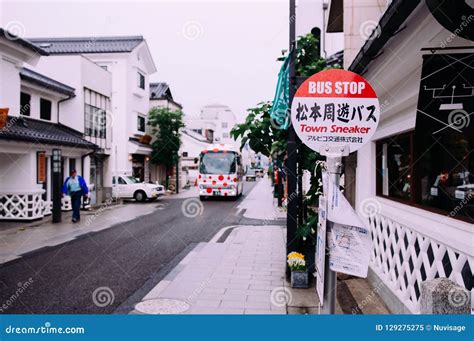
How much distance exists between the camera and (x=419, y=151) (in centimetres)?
455

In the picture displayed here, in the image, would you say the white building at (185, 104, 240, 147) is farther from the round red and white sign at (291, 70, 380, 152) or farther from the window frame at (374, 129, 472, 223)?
the round red and white sign at (291, 70, 380, 152)

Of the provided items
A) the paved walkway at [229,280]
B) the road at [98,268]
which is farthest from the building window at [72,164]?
the paved walkway at [229,280]

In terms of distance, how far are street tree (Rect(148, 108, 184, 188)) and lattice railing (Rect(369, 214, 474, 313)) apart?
22.8 meters

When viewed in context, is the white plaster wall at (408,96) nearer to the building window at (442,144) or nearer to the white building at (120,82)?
the building window at (442,144)

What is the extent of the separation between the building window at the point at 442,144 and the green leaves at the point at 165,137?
2381 cm

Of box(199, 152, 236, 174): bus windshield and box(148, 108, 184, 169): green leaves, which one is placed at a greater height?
→ box(148, 108, 184, 169): green leaves

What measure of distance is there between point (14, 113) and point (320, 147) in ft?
46.5

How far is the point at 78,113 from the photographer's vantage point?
19250 millimetres

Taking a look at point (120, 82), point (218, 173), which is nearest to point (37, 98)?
point (120, 82)

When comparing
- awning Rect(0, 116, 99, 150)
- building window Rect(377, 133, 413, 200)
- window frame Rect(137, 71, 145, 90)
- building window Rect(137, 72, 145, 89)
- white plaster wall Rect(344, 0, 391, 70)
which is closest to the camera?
building window Rect(377, 133, 413, 200)

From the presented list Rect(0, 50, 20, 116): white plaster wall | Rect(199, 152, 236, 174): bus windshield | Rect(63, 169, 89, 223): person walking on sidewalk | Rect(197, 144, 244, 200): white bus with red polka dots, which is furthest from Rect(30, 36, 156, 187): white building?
Rect(0, 50, 20, 116): white plaster wall

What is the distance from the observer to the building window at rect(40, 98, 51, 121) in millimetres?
17125

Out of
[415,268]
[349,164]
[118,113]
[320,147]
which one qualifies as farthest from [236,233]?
[118,113]

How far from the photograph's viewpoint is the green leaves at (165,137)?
27.7m
